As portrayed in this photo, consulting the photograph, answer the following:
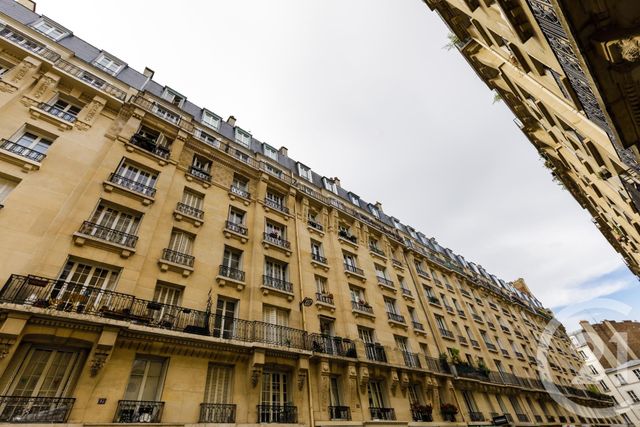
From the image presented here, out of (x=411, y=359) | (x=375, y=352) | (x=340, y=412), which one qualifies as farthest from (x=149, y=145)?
(x=411, y=359)

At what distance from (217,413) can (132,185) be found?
33.4ft

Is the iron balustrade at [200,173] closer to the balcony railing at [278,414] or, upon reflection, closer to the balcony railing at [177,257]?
the balcony railing at [177,257]

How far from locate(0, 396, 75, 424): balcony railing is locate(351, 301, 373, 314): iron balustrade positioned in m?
13.1

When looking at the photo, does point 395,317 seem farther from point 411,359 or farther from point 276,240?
point 276,240

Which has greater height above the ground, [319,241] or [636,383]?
[319,241]

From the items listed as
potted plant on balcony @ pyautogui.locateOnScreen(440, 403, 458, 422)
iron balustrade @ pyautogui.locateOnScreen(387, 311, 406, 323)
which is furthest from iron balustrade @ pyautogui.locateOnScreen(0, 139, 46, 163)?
potted plant on balcony @ pyautogui.locateOnScreen(440, 403, 458, 422)

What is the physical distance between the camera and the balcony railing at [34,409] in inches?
271

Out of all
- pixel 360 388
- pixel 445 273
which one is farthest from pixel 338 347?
pixel 445 273

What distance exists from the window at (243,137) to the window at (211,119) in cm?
153

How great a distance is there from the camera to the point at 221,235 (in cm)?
1426

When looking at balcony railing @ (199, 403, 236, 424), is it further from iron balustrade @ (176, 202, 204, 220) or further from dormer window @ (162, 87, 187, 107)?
dormer window @ (162, 87, 187, 107)

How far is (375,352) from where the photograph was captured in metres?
16.0

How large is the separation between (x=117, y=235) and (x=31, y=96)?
7.94m

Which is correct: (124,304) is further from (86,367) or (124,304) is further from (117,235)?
(117,235)
